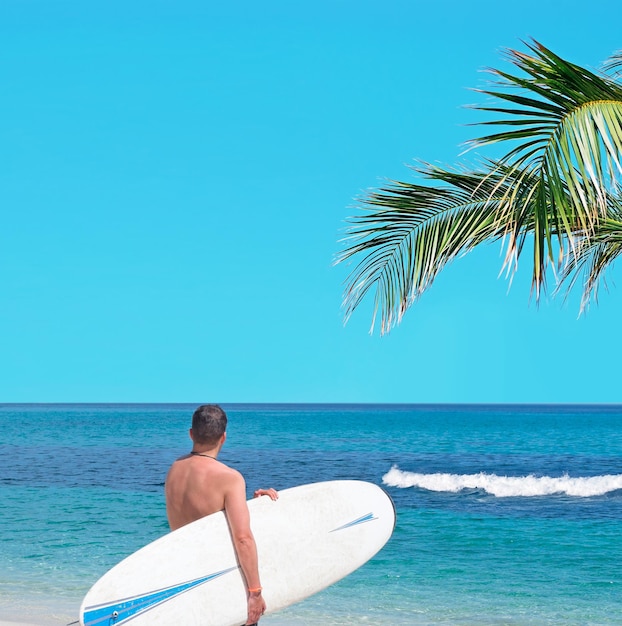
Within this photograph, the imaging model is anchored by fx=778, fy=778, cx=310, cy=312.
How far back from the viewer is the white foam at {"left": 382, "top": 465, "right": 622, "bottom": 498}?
1889 centimetres

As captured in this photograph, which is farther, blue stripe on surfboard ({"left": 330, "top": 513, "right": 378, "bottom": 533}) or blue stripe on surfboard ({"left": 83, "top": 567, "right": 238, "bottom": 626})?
blue stripe on surfboard ({"left": 330, "top": 513, "right": 378, "bottom": 533})

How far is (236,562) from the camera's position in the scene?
3.79m

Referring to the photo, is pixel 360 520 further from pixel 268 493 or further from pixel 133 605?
pixel 133 605

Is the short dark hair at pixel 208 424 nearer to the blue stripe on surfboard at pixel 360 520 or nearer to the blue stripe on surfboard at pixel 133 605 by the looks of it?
the blue stripe on surfboard at pixel 133 605

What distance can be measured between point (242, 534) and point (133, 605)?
875mm

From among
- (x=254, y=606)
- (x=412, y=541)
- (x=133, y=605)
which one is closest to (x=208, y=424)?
(x=254, y=606)

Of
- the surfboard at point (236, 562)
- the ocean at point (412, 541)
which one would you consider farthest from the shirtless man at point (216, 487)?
the ocean at point (412, 541)

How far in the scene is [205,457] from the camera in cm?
352

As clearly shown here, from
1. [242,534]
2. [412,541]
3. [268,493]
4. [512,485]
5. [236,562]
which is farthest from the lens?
[512,485]

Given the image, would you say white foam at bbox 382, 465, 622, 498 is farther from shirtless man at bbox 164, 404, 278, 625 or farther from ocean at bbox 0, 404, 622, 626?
shirtless man at bbox 164, 404, 278, 625

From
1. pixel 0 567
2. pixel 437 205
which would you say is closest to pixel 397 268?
pixel 437 205

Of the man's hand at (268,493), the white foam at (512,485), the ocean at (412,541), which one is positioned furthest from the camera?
the white foam at (512,485)

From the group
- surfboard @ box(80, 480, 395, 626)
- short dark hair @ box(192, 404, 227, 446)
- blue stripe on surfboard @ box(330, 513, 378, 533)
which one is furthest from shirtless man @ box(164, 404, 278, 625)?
blue stripe on surfboard @ box(330, 513, 378, 533)

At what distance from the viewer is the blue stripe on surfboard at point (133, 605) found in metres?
3.82
